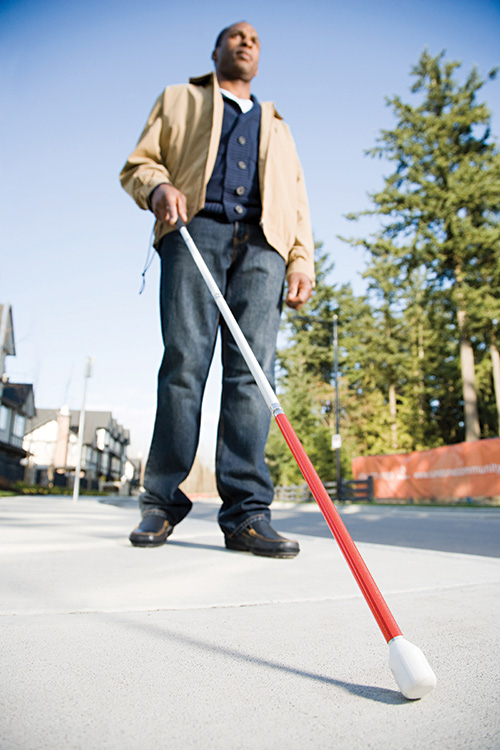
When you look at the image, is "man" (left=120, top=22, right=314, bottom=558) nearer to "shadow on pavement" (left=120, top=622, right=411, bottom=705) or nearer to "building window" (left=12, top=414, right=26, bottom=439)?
"shadow on pavement" (left=120, top=622, right=411, bottom=705)

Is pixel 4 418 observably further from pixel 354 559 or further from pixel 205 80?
pixel 354 559

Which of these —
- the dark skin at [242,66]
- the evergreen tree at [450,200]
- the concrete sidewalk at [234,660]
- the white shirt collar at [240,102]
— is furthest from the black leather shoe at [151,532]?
the evergreen tree at [450,200]

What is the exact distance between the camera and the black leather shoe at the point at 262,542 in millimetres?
2008

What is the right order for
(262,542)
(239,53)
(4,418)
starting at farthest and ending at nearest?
(4,418), (239,53), (262,542)

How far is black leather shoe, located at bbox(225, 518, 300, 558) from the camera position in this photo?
79.0 inches

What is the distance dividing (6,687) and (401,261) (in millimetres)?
21123

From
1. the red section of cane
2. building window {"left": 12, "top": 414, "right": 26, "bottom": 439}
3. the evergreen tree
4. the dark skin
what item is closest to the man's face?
the dark skin

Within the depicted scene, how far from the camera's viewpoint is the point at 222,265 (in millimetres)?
2453

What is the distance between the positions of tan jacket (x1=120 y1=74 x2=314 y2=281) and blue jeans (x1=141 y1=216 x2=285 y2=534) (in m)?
0.15

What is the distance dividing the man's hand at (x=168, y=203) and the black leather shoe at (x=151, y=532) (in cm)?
123

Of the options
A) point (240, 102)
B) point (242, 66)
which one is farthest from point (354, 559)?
point (242, 66)

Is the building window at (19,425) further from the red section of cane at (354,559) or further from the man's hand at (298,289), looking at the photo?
the red section of cane at (354,559)

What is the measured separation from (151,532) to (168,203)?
134cm

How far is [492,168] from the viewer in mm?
18828
